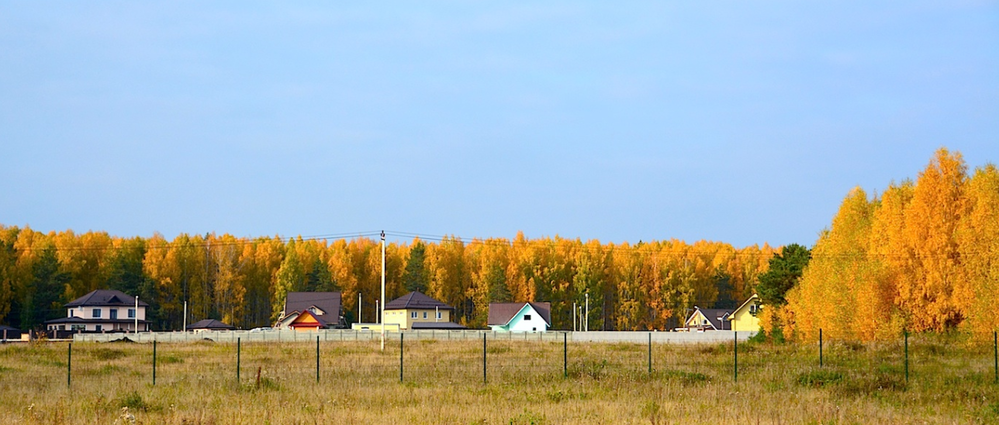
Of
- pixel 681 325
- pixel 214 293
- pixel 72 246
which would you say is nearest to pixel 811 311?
pixel 681 325

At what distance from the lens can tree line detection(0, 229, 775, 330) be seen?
118m

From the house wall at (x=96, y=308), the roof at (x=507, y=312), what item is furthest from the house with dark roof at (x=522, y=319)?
the house wall at (x=96, y=308)

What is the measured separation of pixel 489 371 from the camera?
31969 mm

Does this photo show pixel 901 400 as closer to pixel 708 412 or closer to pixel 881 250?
pixel 708 412

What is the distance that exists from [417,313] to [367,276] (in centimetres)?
3581

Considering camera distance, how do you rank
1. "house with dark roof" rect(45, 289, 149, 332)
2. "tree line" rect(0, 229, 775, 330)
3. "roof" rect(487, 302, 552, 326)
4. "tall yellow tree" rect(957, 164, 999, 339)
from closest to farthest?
"tall yellow tree" rect(957, 164, 999, 339)
"house with dark roof" rect(45, 289, 149, 332)
"roof" rect(487, 302, 552, 326)
"tree line" rect(0, 229, 775, 330)

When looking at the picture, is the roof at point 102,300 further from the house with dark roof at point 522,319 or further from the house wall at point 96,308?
the house with dark roof at point 522,319

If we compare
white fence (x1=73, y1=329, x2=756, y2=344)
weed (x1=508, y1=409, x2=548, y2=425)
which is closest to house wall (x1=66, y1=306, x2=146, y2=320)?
white fence (x1=73, y1=329, x2=756, y2=344)

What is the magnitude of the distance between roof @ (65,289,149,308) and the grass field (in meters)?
63.8

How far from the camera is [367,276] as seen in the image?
138375mm

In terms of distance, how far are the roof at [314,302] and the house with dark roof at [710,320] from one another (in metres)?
42.7

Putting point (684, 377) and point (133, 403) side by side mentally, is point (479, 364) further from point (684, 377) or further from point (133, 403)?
point (133, 403)

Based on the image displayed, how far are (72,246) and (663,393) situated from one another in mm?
116486

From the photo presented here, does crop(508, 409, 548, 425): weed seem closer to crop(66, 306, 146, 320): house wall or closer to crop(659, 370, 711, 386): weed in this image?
crop(659, 370, 711, 386): weed
